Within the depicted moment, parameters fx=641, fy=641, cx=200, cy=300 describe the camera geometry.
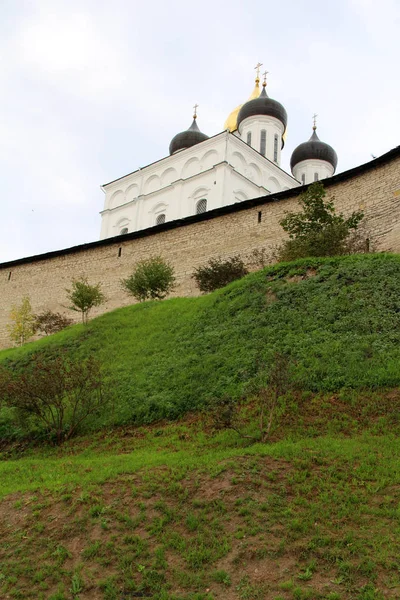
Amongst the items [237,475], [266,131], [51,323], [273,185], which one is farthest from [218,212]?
[266,131]

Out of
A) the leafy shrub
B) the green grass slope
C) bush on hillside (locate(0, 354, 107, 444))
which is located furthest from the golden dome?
bush on hillside (locate(0, 354, 107, 444))

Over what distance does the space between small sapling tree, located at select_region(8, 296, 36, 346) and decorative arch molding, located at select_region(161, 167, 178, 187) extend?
1320 centimetres

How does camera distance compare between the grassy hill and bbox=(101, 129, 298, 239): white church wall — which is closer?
the grassy hill

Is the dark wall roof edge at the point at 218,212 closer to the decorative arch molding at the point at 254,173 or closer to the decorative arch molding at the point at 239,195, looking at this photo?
the decorative arch molding at the point at 239,195

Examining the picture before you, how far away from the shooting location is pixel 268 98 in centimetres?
3284

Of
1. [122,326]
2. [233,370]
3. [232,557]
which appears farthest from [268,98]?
[232,557]

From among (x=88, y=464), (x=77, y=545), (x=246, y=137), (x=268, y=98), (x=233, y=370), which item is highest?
(x=268, y=98)

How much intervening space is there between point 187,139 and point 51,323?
1658cm

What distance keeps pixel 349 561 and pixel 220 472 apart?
5.91 feet

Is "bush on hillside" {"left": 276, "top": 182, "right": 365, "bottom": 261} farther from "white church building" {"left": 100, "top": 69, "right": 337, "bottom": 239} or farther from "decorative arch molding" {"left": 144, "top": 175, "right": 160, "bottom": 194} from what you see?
"decorative arch molding" {"left": 144, "top": 175, "right": 160, "bottom": 194}

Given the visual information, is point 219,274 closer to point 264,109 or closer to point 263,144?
point 263,144

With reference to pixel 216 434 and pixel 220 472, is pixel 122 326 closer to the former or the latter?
pixel 216 434

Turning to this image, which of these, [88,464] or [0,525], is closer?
[0,525]

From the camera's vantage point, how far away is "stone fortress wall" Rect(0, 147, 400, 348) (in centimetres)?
1517
